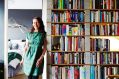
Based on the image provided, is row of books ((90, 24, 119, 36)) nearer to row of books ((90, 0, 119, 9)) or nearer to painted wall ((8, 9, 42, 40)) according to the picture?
row of books ((90, 0, 119, 9))

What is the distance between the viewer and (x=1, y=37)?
198 inches

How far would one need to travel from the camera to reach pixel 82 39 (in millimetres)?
4719

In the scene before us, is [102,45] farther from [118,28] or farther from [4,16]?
[4,16]

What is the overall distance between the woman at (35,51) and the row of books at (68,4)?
58 cm

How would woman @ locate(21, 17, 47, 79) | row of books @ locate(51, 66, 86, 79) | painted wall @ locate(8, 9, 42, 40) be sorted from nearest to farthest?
woman @ locate(21, 17, 47, 79)
row of books @ locate(51, 66, 86, 79)
painted wall @ locate(8, 9, 42, 40)

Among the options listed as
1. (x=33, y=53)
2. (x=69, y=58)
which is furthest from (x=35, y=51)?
(x=69, y=58)

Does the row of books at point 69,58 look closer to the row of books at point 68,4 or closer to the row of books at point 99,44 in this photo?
the row of books at point 99,44

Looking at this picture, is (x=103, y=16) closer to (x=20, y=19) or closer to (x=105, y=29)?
(x=105, y=29)

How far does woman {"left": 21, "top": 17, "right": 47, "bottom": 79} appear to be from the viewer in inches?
168

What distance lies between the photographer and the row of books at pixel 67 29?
15.5 feet

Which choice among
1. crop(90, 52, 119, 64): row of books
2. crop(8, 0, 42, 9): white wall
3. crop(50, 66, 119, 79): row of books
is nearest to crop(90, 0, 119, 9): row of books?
crop(90, 52, 119, 64): row of books

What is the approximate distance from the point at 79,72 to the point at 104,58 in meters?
0.54

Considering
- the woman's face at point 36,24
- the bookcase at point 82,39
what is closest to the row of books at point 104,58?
the bookcase at point 82,39

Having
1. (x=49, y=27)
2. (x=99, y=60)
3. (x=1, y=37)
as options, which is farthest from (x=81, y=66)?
(x=1, y=37)
